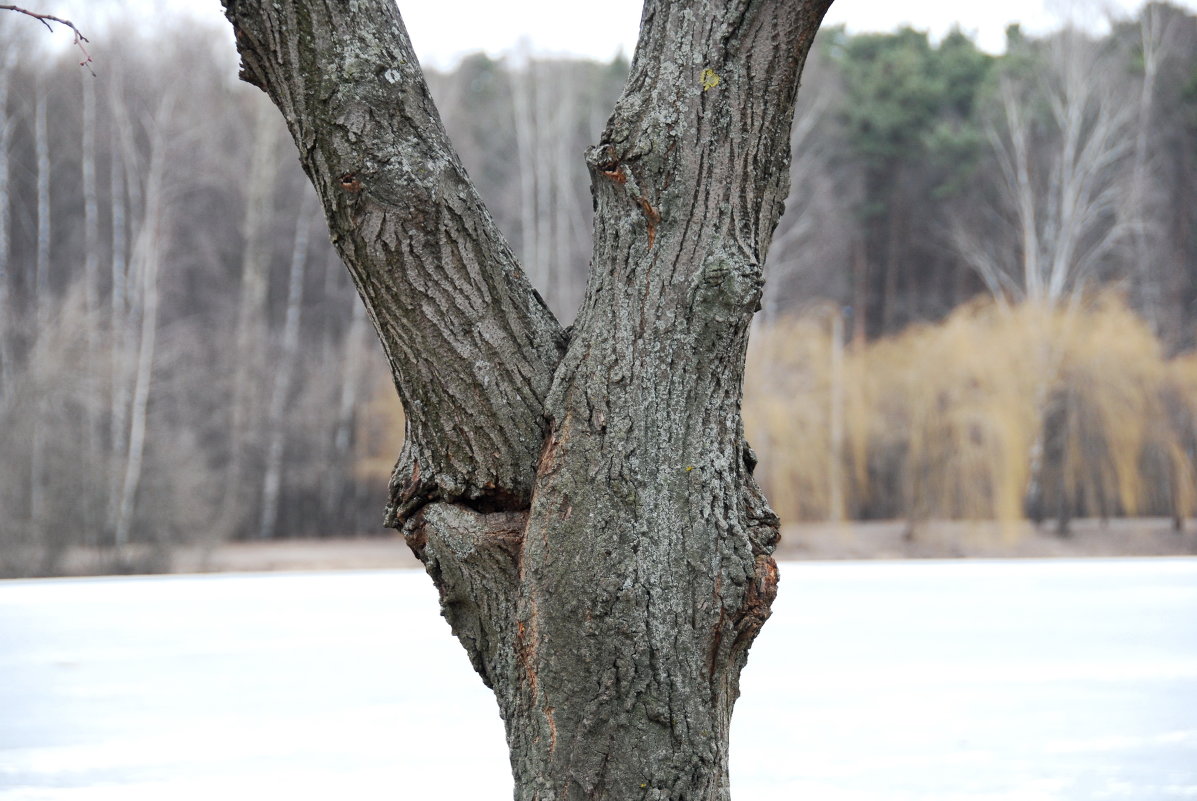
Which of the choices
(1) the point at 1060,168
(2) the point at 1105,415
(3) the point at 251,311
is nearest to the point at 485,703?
(2) the point at 1105,415

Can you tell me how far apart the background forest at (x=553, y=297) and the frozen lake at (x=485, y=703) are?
4089 mm

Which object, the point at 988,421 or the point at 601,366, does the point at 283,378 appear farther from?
the point at 601,366

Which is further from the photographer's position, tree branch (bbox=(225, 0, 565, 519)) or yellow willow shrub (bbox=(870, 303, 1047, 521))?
yellow willow shrub (bbox=(870, 303, 1047, 521))

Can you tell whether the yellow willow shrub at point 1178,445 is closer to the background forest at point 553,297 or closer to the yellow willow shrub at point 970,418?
the background forest at point 553,297

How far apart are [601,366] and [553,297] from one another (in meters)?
13.1

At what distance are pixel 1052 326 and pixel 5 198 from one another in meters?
11.8

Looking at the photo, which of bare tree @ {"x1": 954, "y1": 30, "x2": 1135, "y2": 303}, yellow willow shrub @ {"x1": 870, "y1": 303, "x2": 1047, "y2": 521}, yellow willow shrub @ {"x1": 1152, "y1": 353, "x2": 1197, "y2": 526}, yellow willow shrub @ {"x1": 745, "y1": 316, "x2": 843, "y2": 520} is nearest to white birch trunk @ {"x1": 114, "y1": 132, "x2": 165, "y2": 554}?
yellow willow shrub @ {"x1": 745, "y1": 316, "x2": 843, "y2": 520}

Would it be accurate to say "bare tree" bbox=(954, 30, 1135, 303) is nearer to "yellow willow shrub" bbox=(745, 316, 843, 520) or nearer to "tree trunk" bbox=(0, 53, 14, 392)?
"yellow willow shrub" bbox=(745, 316, 843, 520)

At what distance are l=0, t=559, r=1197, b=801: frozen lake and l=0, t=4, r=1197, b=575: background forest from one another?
4089mm

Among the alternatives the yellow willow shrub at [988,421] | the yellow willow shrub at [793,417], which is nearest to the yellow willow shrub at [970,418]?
the yellow willow shrub at [988,421]

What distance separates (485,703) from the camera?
15.4ft

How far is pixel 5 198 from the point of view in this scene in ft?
43.3

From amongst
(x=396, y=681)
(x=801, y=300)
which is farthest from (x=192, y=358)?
(x=396, y=681)

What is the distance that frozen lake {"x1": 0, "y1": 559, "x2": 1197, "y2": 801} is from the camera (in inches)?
140
